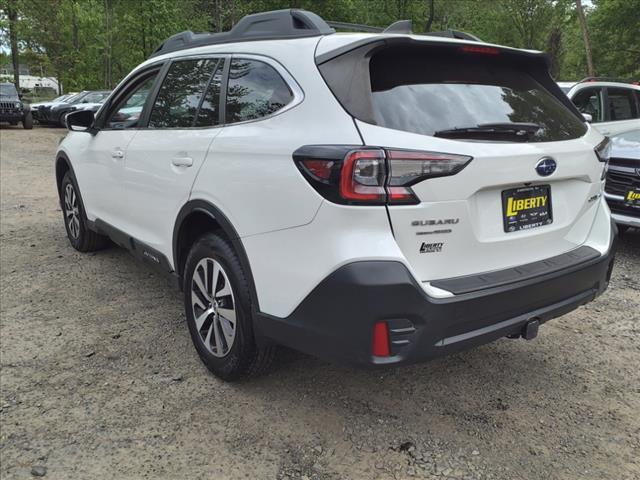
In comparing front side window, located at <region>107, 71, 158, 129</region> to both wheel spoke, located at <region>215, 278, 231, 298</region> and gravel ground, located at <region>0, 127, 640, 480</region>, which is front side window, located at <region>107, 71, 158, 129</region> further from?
wheel spoke, located at <region>215, 278, 231, 298</region>

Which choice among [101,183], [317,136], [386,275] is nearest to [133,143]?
[101,183]

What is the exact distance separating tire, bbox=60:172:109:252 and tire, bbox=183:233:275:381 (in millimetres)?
2437

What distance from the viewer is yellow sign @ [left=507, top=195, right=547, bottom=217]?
98.3 inches

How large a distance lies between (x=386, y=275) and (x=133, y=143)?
97.5 inches

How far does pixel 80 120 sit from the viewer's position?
483 centimetres

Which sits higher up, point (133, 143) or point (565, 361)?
point (133, 143)

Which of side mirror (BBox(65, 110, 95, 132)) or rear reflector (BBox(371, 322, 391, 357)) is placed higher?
side mirror (BBox(65, 110, 95, 132))

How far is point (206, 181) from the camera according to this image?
2.95m

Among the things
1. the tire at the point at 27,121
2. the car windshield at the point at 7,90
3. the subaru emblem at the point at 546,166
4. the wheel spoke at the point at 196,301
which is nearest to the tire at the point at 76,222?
the wheel spoke at the point at 196,301

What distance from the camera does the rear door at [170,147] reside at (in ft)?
10.3

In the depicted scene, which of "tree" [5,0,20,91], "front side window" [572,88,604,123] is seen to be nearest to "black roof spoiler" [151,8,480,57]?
Answer: "front side window" [572,88,604,123]

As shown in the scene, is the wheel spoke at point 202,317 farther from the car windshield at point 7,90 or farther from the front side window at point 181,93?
the car windshield at point 7,90

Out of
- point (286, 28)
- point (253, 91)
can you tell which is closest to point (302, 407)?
point (253, 91)

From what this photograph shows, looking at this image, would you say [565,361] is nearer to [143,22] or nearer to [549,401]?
[549,401]
